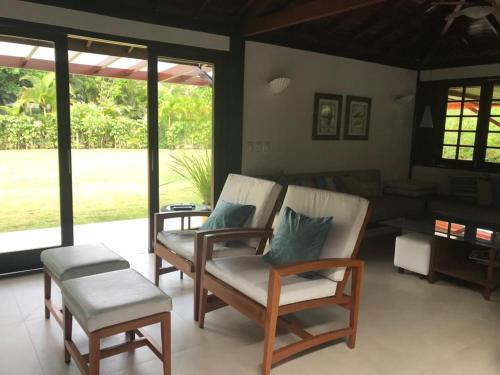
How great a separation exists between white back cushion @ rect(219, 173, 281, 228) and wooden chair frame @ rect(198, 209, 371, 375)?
312 millimetres

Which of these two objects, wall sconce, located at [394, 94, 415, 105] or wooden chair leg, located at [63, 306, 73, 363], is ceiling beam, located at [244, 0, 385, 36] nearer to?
wall sconce, located at [394, 94, 415, 105]

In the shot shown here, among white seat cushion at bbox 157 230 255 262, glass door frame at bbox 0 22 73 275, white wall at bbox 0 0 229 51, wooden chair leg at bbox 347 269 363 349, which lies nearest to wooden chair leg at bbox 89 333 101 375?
white seat cushion at bbox 157 230 255 262

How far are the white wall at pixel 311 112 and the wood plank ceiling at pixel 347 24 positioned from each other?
0.17 m

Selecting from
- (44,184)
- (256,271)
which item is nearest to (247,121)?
(44,184)

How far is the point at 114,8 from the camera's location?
3.66 meters

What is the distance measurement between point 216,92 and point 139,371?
120 inches

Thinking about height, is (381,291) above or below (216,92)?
below

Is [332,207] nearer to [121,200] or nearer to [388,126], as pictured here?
[388,126]

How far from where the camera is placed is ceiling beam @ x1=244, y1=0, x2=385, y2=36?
3.33 meters

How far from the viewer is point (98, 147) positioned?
6.03 meters

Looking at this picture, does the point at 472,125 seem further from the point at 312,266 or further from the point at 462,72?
the point at 312,266

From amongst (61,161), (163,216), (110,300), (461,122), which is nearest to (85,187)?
(61,161)

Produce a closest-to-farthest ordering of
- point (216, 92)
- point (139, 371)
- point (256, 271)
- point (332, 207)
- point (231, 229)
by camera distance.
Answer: point (139, 371), point (256, 271), point (332, 207), point (231, 229), point (216, 92)

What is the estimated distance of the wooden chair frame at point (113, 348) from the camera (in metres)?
1.88
